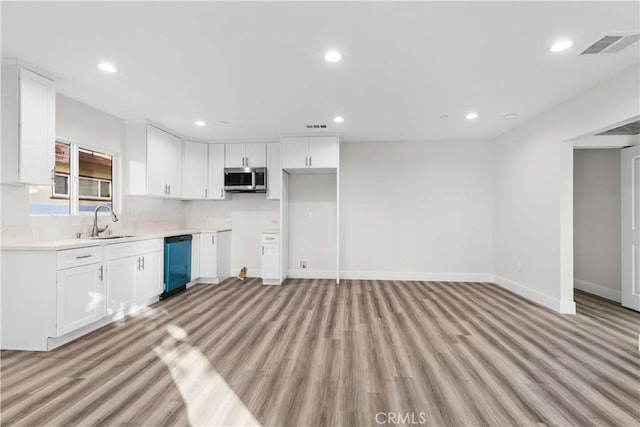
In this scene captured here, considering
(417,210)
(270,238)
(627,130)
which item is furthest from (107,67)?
(627,130)

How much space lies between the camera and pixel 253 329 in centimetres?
311

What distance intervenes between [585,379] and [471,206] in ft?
11.8

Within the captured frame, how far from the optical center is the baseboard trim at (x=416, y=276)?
5301mm

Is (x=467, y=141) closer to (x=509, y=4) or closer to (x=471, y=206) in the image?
(x=471, y=206)

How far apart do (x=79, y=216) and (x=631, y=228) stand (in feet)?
23.3

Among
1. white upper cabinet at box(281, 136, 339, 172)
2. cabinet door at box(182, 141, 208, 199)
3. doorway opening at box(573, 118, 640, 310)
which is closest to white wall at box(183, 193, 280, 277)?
cabinet door at box(182, 141, 208, 199)

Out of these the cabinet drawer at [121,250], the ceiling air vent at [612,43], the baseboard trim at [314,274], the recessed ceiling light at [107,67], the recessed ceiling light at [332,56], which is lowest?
the baseboard trim at [314,274]

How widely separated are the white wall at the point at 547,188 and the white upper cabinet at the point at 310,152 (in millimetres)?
2929

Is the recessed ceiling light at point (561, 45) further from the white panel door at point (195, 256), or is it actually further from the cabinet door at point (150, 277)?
the white panel door at point (195, 256)

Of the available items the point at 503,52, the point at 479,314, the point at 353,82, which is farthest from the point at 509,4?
the point at 479,314

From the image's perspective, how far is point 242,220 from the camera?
5770 millimetres

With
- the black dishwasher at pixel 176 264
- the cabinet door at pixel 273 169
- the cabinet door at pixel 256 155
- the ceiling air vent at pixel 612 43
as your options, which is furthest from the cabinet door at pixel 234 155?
the ceiling air vent at pixel 612 43

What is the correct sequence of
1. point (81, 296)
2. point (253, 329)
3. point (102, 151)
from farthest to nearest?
point (102, 151) < point (253, 329) < point (81, 296)

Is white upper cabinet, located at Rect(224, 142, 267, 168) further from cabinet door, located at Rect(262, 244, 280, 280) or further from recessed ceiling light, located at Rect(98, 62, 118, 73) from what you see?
recessed ceiling light, located at Rect(98, 62, 118, 73)
